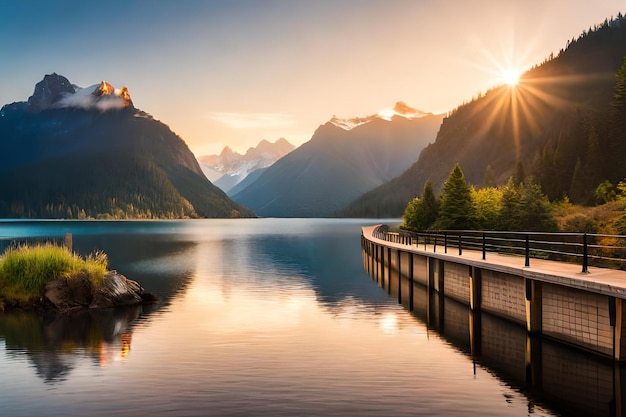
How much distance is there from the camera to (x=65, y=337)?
Answer: 28219mm

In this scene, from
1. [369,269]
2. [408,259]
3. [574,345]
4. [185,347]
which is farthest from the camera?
[369,269]

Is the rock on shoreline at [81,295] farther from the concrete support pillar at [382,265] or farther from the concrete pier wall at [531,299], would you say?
the concrete support pillar at [382,265]

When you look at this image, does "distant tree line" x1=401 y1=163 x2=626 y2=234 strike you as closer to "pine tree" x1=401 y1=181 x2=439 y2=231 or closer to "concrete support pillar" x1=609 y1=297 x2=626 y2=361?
"pine tree" x1=401 y1=181 x2=439 y2=231

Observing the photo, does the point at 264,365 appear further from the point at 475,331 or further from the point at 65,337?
the point at 475,331

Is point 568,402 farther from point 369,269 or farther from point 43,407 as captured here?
point 369,269

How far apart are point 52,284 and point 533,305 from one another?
1047 inches

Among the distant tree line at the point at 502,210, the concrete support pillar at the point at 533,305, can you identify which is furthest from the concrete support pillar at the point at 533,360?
the distant tree line at the point at 502,210

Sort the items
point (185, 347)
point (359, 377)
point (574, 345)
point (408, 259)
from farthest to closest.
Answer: point (408, 259)
point (185, 347)
point (574, 345)
point (359, 377)

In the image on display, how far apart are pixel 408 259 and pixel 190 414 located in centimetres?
3827

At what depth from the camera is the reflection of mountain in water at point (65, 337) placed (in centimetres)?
2361

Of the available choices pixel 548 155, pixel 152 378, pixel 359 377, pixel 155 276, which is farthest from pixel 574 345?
pixel 548 155

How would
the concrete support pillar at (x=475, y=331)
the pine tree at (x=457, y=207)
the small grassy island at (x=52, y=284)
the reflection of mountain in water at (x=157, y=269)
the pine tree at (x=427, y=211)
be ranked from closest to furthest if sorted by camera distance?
the concrete support pillar at (x=475, y=331), the small grassy island at (x=52, y=284), the reflection of mountain in water at (x=157, y=269), the pine tree at (x=457, y=207), the pine tree at (x=427, y=211)

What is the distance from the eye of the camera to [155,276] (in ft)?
192

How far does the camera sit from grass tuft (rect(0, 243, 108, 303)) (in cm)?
3619
